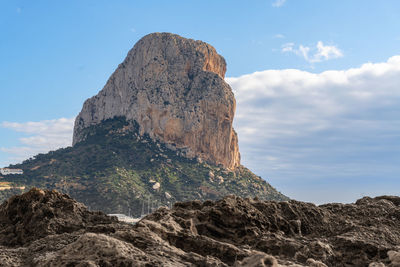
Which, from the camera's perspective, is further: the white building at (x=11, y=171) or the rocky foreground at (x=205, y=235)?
the white building at (x=11, y=171)

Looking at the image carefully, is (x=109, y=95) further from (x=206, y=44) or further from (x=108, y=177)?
(x=108, y=177)

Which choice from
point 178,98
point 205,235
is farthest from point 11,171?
point 205,235

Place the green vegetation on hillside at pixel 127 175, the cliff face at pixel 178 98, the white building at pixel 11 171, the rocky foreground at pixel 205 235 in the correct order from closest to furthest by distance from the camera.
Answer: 1. the rocky foreground at pixel 205 235
2. the green vegetation on hillside at pixel 127 175
3. the white building at pixel 11 171
4. the cliff face at pixel 178 98

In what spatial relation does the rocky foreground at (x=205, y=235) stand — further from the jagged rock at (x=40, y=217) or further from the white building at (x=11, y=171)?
the white building at (x=11, y=171)

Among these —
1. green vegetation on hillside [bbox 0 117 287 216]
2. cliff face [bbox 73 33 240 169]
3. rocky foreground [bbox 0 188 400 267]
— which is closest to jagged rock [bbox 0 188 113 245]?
rocky foreground [bbox 0 188 400 267]

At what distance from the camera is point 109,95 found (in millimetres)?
193125

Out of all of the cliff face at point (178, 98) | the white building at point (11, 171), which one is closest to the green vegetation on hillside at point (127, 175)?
the white building at point (11, 171)

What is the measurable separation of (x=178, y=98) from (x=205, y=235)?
15586 centimetres

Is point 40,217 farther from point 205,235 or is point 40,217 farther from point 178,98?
point 178,98

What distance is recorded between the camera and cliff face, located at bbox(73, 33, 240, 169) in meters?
172

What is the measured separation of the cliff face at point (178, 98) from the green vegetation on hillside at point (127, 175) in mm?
5221

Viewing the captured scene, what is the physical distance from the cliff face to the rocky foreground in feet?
468

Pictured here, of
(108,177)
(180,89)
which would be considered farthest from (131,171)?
(180,89)

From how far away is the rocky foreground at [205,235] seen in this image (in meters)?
15.4
